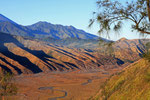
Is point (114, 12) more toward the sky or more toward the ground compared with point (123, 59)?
more toward the sky

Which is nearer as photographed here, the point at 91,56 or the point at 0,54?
the point at 0,54

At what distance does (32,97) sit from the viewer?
174ft

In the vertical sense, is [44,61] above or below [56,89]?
above

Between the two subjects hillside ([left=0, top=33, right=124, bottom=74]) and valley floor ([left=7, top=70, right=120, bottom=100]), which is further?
hillside ([left=0, top=33, right=124, bottom=74])

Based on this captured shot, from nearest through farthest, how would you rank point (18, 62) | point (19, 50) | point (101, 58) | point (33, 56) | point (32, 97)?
point (32, 97) < point (18, 62) < point (33, 56) < point (19, 50) < point (101, 58)

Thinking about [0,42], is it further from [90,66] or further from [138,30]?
[138,30]

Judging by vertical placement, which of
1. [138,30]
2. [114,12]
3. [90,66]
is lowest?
[90,66]

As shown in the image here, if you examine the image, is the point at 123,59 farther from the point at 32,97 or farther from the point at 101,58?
the point at 32,97

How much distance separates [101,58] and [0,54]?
70080mm

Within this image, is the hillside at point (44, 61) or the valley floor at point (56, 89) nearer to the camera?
the valley floor at point (56, 89)

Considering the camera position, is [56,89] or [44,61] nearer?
[56,89]

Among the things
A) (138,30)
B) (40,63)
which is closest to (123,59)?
(40,63)

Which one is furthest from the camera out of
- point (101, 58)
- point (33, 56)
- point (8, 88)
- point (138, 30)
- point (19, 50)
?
point (101, 58)

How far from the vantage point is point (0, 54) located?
359 feet
